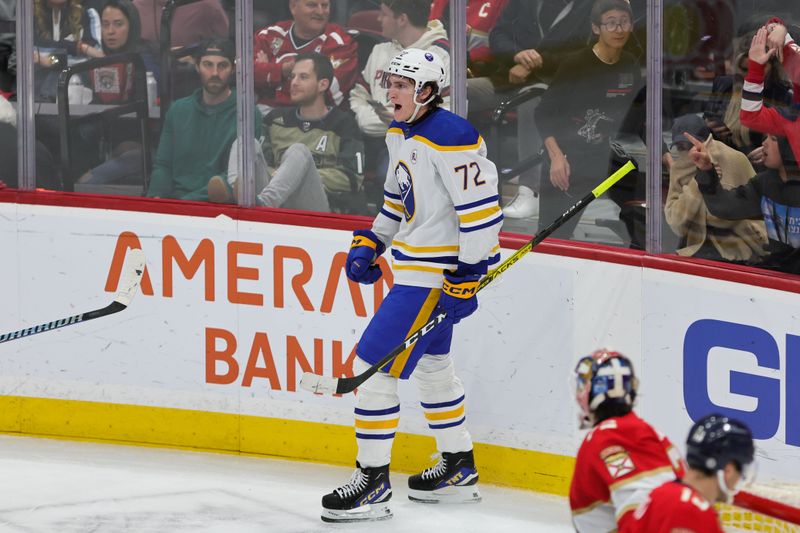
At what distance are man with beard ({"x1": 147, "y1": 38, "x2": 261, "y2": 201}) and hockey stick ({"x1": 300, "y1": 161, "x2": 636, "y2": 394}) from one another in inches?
45.1

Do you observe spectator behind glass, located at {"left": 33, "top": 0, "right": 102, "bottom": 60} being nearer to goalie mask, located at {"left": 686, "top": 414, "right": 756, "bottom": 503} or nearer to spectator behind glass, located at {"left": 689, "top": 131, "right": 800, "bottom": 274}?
spectator behind glass, located at {"left": 689, "top": 131, "right": 800, "bottom": 274}

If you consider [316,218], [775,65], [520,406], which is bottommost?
[520,406]

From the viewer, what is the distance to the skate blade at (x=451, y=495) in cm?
422

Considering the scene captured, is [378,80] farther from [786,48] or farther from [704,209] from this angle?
[786,48]

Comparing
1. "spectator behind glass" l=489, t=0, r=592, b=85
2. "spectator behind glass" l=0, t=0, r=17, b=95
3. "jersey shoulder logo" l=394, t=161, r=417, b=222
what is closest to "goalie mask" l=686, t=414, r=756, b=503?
"jersey shoulder logo" l=394, t=161, r=417, b=222

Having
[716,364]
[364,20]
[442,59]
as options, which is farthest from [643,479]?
[364,20]

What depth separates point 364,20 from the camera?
15.1ft

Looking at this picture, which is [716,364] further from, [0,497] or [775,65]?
[0,497]

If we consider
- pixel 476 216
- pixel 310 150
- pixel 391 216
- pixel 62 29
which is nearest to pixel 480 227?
pixel 476 216

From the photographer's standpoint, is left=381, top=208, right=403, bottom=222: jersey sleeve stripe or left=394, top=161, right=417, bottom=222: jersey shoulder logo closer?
left=394, top=161, right=417, bottom=222: jersey shoulder logo

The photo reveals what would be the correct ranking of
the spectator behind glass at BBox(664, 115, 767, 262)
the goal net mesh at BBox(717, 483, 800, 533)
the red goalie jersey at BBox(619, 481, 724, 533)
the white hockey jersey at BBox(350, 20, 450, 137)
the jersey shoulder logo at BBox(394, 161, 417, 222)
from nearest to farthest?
the red goalie jersey at BBox(619, 481, 724, 533) → the goal net mesh at BBox(717, 483, 800, 533) → the spectator behind glass at BBox(664, 115, 767, 262) → the jersey shoulder logo at BBox(394, 161, 417, 222) → the white hockey jersey at BBox(350, 20, 450, 137)

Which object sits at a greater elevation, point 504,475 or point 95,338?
point 95,338

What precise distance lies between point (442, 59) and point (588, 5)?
514 millimetres

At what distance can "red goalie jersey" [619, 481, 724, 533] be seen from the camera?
209 cm
